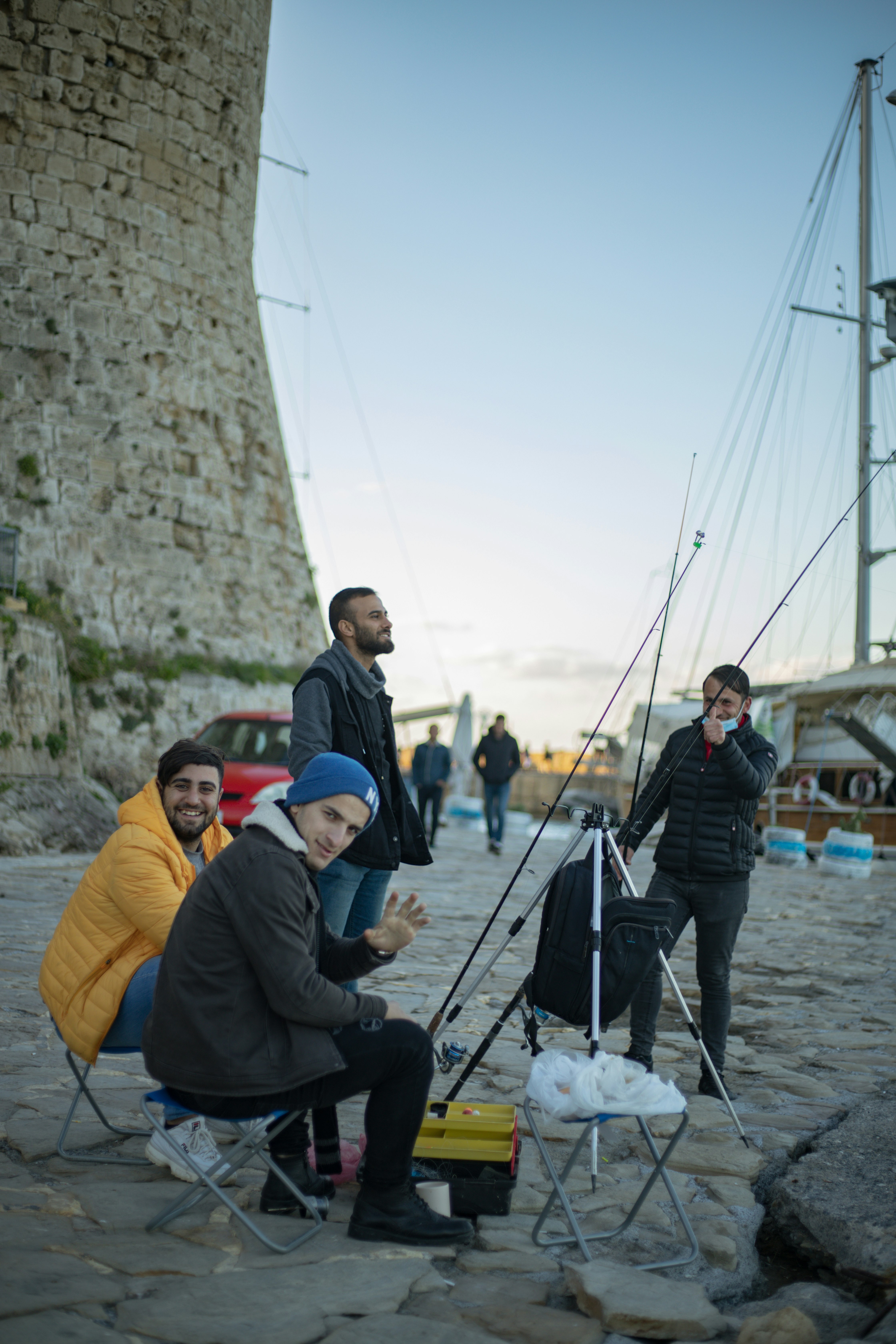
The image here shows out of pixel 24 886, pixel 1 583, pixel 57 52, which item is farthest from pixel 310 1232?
pixel 57 52

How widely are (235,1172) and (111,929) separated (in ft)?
2.62

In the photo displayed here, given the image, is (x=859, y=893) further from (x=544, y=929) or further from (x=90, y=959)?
(x=90, y=959)

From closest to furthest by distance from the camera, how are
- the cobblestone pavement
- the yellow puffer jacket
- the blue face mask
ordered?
1. the cobblestone pavement
2. the yellow puffer jacket
3. the blue face mask

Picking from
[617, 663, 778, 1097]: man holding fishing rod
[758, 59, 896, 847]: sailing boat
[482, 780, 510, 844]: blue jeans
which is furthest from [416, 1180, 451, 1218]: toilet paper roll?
[758, 59, 896, 847]: sailing boat

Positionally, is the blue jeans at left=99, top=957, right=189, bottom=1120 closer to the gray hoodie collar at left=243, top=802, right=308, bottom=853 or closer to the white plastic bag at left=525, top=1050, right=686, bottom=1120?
the gray hoodie collar at left=243, top=802, right=308, bottom=853

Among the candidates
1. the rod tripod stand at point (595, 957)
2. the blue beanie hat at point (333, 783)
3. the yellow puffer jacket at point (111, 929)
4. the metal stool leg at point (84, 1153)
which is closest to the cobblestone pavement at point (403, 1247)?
the metal stool leg at point (84, 1153)

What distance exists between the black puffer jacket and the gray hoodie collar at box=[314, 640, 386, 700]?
122cm

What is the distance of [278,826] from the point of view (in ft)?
9.07

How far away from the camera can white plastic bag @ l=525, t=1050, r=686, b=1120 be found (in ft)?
8.70

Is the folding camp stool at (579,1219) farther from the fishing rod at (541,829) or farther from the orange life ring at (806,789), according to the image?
the orange life ring at (806,789)

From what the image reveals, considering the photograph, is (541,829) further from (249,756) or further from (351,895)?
(249,756)

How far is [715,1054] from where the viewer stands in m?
4.35

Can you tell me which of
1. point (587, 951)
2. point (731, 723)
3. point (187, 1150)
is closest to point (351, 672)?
point (587, 951)

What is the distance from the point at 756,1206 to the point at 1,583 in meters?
11.3
